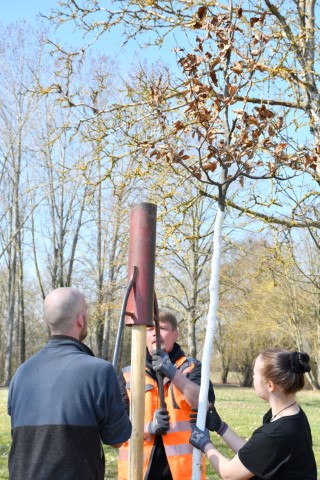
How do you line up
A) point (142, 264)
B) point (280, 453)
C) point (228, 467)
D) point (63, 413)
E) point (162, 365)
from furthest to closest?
point (162, 365) → point (142, 264) → point (228, 467) → point (280, 453) → point (63, 413)

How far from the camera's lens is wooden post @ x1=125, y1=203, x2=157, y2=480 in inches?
131

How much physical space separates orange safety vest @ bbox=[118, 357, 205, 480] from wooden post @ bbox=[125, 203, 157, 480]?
1.93 ft

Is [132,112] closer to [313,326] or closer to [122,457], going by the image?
[122,457]

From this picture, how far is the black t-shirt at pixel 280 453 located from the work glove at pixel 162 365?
653 millimetres

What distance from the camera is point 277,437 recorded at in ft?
10.3

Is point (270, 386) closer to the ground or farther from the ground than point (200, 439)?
farther from the ground

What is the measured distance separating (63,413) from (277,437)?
1.07 metres

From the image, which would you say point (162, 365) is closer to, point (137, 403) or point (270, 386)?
point (137, 403)

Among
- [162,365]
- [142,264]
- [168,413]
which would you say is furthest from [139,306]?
[168,413]

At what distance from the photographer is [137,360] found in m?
3.38

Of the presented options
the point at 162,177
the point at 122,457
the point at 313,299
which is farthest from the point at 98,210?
the point at 122,457

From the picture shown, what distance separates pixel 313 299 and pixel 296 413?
29.4 meters

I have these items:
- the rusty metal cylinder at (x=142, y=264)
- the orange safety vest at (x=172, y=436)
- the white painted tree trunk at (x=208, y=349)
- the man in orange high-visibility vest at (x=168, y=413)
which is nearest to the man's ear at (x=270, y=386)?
the white painted tree trunk at (x=208, y=349)

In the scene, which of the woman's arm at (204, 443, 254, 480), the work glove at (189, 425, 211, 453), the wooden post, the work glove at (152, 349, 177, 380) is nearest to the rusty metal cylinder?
the wooden post
